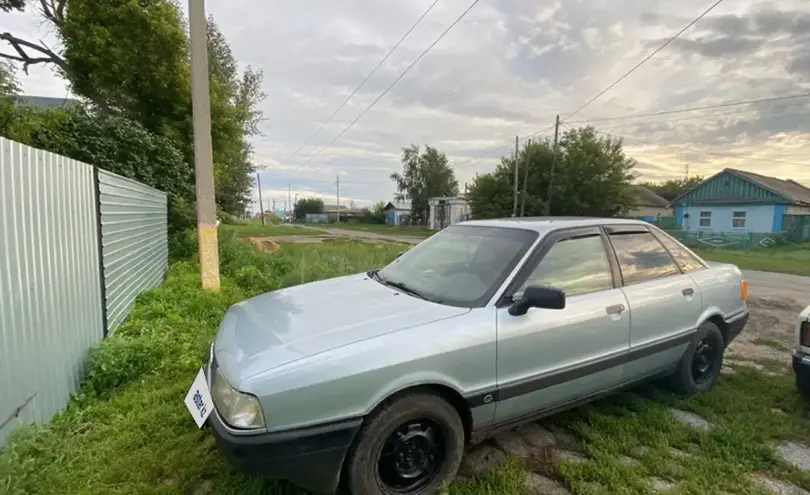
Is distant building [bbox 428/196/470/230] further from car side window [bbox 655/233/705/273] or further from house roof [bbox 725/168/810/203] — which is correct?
car side window [bbox 655/233/705/273]

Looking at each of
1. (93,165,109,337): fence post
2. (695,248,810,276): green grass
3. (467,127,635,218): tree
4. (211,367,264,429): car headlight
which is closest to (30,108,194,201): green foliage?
(93,165,109,337): fence post

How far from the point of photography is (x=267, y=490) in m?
2.17

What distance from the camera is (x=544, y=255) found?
8.96 feet

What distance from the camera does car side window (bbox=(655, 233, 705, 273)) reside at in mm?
3465

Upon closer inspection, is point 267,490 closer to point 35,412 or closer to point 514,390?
point 514,390

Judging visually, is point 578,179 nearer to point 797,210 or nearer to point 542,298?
point 797,210

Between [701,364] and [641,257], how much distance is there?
3.79 feet

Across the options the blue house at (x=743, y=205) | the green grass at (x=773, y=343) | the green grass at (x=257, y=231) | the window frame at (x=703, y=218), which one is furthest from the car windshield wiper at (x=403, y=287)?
the window frame at (x=703, y=218)

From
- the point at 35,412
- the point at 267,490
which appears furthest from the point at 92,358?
the point at 267,490

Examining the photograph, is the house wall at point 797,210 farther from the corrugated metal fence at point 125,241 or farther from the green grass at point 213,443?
the corrugated metal fence at point 125,241

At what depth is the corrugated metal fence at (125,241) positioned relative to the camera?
4.21 m

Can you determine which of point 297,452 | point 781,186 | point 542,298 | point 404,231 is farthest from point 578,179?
point 297,452

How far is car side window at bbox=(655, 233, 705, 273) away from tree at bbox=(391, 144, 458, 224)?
5032cm

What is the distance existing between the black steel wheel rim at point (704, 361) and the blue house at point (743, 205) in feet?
85.8
